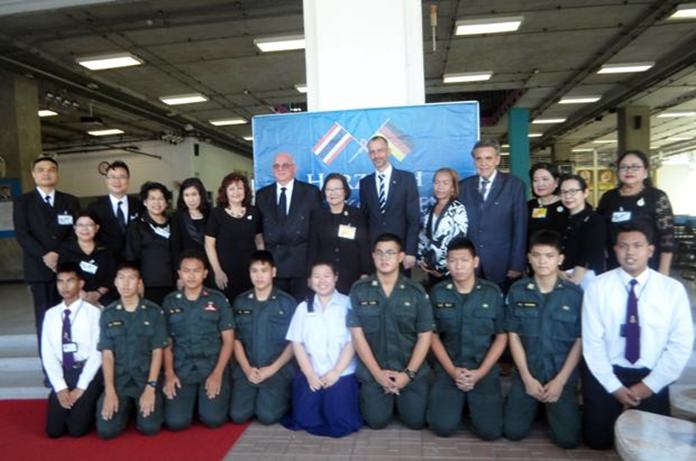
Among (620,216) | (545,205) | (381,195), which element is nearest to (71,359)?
(381,195)

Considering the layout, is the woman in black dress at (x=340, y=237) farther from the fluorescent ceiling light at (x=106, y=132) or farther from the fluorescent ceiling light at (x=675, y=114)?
the fluorescent ceiling light at (x=675, y=114)

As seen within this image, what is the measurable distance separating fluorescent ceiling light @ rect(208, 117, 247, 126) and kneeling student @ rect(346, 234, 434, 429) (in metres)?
11.0

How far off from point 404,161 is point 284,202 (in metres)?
1.06

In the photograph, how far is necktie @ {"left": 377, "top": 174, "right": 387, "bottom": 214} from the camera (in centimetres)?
355

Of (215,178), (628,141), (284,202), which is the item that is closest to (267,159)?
(284,202)

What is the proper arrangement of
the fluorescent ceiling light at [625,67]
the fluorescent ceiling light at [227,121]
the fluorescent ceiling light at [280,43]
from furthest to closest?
1. the fluorescent ceiling light at [227,121]
2. the fluorescent ceiling light at [625,67]
3. the fluorescent ceiling light at [280,43]

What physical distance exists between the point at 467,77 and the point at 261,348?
8.15 meters

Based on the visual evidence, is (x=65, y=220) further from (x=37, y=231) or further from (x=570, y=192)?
(x=570, y=192)

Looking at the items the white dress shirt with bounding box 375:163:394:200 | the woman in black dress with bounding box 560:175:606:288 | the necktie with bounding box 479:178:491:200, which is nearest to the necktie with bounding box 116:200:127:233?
the white dress shirt with bounding box 375:163:394:200

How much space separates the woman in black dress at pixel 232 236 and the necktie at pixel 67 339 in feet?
3.10

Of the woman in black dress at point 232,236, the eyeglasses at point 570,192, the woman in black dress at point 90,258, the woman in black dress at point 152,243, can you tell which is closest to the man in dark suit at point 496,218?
the eyeglasses at point 570,192

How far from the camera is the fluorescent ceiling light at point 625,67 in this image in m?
9.60

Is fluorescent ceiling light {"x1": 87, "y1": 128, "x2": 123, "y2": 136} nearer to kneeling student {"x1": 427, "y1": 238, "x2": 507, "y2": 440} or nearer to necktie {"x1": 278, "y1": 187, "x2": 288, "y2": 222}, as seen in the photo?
necktie {"x1": 278, "y1": 187, "x2": 288, "y2": 222}

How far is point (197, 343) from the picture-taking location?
3.27m
